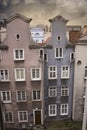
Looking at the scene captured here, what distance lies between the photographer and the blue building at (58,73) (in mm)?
32875

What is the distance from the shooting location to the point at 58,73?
1356 inches

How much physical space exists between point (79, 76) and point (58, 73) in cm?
326

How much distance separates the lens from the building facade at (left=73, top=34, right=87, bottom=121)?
110 feet

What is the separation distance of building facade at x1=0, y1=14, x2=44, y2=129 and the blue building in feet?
5.17

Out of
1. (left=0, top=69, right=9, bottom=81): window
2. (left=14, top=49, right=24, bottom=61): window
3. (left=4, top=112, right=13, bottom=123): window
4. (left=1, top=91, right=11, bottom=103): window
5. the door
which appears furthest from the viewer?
the door

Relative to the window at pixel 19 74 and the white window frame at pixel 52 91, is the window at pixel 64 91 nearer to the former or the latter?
the white window frame at pixel 52 91

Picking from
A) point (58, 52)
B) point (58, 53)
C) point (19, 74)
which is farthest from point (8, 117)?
point (58, 52)

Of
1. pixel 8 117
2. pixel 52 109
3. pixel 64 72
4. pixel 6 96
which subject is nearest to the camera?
pixel 6 96

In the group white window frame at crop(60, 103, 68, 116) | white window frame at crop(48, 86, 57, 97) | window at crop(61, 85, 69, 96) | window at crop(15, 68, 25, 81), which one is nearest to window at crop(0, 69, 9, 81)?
window at crop(15, 68, 25, 81)

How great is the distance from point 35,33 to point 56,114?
19.0m

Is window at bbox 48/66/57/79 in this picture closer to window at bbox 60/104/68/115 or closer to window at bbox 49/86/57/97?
window at bbox 49/86/57/97

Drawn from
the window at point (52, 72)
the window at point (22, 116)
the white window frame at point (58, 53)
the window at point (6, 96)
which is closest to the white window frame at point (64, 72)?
the window at point (52, 72)

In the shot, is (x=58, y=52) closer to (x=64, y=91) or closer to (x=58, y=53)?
(x=58, y=53)

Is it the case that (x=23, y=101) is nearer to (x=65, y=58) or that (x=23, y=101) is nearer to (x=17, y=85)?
(x=17, y=85)
